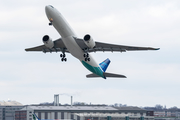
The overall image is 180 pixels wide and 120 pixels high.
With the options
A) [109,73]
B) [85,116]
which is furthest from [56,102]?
[109,73]

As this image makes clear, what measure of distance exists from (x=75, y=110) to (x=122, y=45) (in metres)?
55.3

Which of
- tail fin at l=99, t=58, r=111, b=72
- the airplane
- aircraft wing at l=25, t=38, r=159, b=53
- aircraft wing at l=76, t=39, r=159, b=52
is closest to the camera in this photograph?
the airplane

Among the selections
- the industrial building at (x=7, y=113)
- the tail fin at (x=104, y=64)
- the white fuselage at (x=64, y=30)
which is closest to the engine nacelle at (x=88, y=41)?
the white fuselage at (x=64, y=30)

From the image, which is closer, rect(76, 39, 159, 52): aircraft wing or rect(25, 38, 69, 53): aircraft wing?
rect(76, 39, 159, 52): aircraft wing

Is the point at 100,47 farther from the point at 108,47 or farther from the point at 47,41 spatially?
the point at 47,41

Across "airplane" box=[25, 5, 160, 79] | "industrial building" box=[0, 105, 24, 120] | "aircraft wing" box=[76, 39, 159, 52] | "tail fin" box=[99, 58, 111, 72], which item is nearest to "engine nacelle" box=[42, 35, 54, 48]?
"airplane" box=[25, 5, 160, 79]

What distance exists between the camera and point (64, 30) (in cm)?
4372

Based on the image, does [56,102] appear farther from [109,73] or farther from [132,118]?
[109,73]

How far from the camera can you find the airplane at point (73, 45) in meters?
42.8

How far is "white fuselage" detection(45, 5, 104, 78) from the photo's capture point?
42.2m

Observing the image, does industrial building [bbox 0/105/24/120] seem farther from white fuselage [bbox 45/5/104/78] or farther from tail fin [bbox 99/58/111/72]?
white fuselage [bbox 45/5/104/78]

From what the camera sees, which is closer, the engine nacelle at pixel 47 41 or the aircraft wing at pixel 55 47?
the engine nacelle at pixel 47 41

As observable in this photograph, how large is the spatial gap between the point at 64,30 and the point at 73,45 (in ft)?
8.80

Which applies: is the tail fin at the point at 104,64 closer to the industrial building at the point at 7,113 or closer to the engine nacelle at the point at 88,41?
the engine nacelle at the point at 88,41
